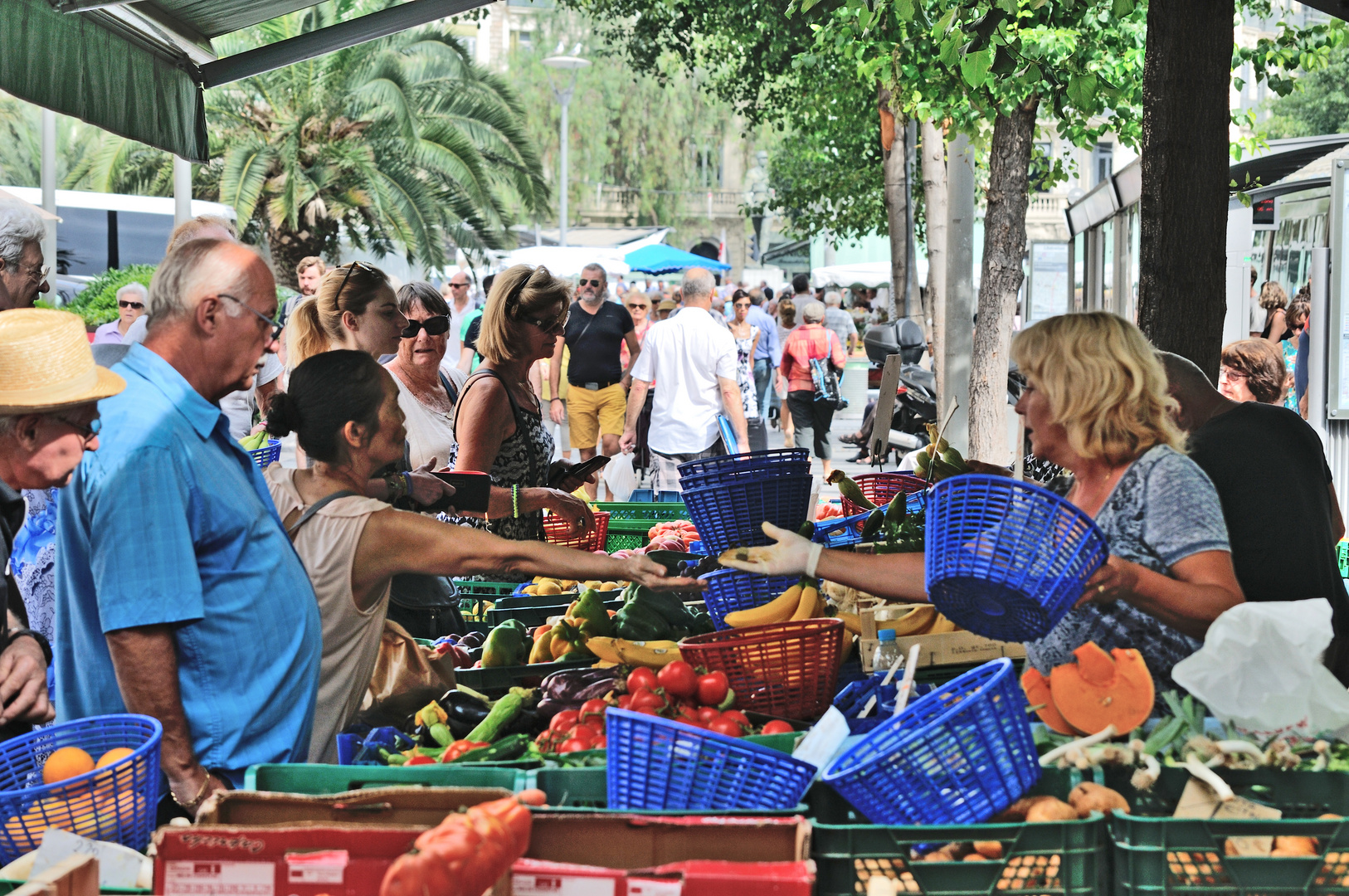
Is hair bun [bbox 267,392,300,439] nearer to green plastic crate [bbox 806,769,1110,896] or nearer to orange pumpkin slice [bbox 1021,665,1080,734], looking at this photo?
green plastic crate [bbox 806,769,1110,896]

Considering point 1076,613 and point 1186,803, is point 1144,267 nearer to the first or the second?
point 1076,613

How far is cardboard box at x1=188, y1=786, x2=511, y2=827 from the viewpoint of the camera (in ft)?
8.10

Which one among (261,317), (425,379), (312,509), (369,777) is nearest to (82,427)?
(261,317)

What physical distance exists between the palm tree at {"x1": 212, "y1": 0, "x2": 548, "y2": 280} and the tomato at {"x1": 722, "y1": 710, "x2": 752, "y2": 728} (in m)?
17.6

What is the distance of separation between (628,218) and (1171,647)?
52.8 m

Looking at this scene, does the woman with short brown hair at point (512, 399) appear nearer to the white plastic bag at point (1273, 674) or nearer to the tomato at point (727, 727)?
the tomato at point (727, 727)

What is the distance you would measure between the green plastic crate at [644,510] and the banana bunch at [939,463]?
146cm

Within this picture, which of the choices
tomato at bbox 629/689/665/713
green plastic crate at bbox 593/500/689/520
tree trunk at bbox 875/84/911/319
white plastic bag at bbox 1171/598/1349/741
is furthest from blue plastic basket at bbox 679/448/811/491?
tree trunk at bbox 875/84/911/319

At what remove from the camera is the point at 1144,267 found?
5.42 meters

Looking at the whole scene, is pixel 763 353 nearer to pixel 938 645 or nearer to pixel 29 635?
pixel 938 645

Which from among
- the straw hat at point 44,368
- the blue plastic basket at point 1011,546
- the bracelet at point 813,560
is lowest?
the bracelet at point 813,560

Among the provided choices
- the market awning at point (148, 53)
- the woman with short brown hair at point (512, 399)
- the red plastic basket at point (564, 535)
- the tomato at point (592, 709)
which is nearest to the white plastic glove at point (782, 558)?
the tomato at point (592, 709)

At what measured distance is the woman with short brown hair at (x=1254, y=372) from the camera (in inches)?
255

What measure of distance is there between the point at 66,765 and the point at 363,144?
19566 mm
